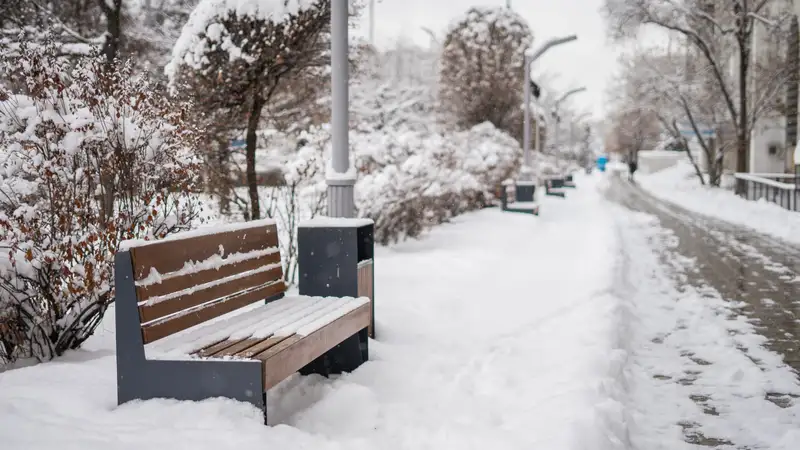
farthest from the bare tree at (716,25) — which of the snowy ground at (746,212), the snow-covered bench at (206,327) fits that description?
the snow-covered bench at (206,327)

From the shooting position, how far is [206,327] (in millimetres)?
4344

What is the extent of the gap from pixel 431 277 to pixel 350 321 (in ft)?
14.3

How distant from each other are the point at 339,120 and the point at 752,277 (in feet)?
22.9

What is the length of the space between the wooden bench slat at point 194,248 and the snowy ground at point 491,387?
70 cm

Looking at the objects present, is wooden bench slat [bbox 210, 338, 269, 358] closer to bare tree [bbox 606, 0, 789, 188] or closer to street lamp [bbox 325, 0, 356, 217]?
street lamp [bbox 325, 0, 356, 217]

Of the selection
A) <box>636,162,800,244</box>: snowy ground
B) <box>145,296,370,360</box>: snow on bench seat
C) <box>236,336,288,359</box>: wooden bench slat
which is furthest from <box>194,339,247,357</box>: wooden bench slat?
<box>636,162,800,244</box>: snowy ground

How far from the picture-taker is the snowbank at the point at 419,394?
3594 mm

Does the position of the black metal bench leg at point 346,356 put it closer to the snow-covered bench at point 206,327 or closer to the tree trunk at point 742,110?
the snow-covered bench at point 206,327

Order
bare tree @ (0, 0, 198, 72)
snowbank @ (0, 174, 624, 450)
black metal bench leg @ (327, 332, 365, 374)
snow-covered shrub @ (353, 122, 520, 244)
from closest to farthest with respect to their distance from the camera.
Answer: snowbank @ (0, 174, 624, 450) → black metal bench leg @ (327, 332, 365, 374) → snow-covered shrub @ (353, 122, 520, 244) → bare tree @ (0, 0, 198, 72)

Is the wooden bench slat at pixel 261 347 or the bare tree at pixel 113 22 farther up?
the bare tree at pixel 113 22

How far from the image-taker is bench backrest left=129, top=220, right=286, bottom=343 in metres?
3.72

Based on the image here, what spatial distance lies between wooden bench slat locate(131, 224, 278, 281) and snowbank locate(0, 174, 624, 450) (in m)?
0.71

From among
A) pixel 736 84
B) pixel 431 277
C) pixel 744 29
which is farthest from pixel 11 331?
pixel 736 84

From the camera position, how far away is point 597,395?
4543 millimetres
